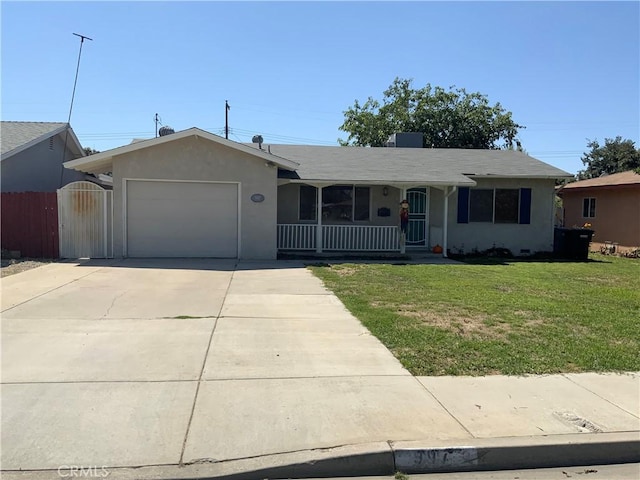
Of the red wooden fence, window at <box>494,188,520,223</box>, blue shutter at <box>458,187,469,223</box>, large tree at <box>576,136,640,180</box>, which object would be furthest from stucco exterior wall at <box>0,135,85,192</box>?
large tree at <box>576,136,640,180</box>

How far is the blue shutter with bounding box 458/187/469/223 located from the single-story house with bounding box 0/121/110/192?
14.7 metres

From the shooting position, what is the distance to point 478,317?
7.77 meters

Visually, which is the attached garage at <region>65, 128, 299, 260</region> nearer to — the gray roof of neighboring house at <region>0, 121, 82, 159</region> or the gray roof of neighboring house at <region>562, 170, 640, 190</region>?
the gray roof of neighboring house at <region>0, 121, 82, 159</region>

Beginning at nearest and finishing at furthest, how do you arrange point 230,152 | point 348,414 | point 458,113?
1. point 348,414
2. point 230,152
3. point 458,113

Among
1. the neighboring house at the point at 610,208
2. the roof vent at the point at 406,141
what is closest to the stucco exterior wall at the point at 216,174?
the roof vent at the point at 406,141

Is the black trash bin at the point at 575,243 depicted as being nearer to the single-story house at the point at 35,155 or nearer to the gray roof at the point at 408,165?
the gray roof at the point at 408,165

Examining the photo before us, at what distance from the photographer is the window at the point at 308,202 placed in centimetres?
1733

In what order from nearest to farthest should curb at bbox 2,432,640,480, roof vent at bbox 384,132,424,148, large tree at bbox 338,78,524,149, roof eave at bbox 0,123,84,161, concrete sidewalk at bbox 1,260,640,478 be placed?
curb at bbox 2,432,640,480
concrete sidewalk at bbox 1,260,640,478
roof eave at bbox 0,123,84,161
roof vent at bbox 384,132,424,148
large tree at bbox 338,78,524,149

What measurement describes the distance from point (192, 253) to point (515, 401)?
463 inches

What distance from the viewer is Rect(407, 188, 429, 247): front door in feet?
58.9

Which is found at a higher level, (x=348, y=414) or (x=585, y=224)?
(x=585, y=224)

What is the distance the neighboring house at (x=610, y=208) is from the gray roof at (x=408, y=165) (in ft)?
13.2

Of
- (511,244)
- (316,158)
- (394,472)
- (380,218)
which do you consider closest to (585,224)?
(511,244)

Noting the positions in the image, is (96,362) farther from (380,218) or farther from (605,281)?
(380,218)
